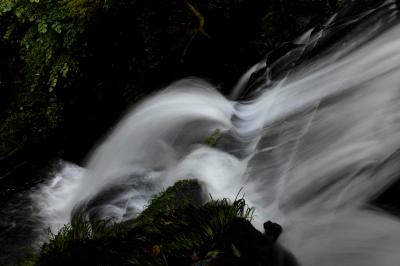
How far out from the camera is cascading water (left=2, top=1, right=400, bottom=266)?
135 inches

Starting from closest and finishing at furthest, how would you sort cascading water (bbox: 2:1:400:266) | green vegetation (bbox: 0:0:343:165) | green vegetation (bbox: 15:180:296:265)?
green vegetation (bbox: 15:180:296:265), cascading water (bbox: 2:1:400:266), green vegetation (bbox: 0:0:343:165)

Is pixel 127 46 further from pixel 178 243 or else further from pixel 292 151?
pixel 178 243

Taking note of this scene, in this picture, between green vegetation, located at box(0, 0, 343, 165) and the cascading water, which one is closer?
the cascading water

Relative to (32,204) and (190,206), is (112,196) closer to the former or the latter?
(32,204)

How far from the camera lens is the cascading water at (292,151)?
11.3ft

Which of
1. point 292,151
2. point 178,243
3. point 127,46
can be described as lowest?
point 292,151

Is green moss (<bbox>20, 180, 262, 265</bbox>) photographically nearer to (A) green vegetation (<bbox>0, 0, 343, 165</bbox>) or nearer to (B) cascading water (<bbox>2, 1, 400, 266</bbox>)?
(B) cascading water (<bbox>2, 1, 400, 266</bbox>)

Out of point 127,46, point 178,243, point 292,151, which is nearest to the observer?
point 178,243

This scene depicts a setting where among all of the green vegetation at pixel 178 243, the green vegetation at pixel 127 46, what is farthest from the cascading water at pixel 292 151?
the green vegetation at pixel 178 243

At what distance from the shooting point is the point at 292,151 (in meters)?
4.57

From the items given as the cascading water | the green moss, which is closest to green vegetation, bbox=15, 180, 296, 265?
the green moss

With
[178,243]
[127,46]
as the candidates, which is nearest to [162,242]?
[178,243]

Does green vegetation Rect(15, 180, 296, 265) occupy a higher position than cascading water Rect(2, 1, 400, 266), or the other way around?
green vegetation Rect(15, 180, 296, 265)

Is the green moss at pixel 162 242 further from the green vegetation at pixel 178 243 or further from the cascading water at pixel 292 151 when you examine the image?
the cascading water at pixel 292 151
